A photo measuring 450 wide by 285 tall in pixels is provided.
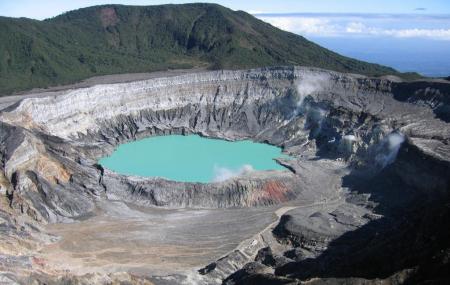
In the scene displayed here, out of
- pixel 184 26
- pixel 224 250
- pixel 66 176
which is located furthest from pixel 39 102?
pixel 184 26

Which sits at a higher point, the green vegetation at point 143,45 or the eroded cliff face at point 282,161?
the green vegetation at point 143,45

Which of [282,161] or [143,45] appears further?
[143,45]

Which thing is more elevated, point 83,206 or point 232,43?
point 232,43

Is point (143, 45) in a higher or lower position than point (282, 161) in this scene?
higher

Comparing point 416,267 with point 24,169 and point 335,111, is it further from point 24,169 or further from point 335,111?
point 335,111

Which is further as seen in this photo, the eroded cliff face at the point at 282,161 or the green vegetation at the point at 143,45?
the green vegetation at the point at 143,45

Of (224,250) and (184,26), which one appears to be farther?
(184,26)
